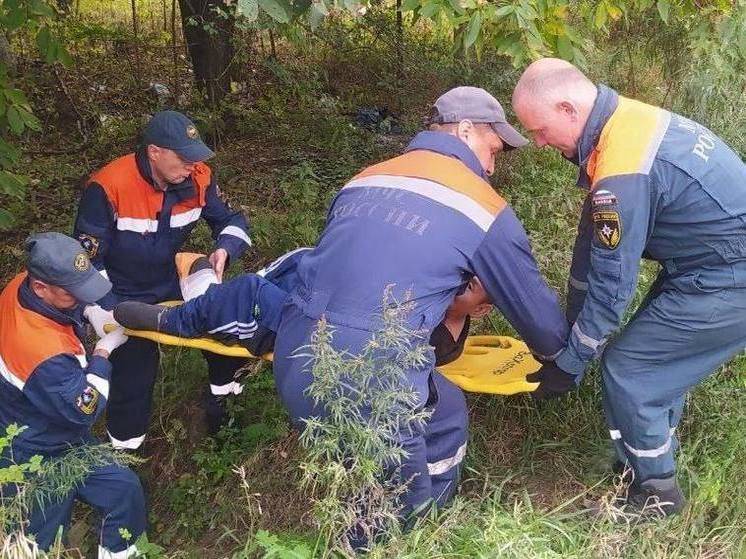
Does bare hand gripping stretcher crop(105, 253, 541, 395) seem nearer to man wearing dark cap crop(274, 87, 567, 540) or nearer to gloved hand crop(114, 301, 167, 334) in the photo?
gloved hand crop(114, 301, 167, 334)

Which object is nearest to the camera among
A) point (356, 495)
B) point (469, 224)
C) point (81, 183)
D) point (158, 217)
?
point (356, 495)

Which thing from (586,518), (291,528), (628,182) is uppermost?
(628,182)

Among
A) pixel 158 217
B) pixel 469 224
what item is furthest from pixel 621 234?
pixel 158 217

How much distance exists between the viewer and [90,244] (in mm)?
3295

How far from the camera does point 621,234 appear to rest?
226 cm

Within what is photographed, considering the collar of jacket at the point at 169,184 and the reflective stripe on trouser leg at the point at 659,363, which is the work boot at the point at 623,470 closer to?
the reflective stripe on trouser leg at the point at 659,363

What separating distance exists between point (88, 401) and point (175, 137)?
52.1 inches

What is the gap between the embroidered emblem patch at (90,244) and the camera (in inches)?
129

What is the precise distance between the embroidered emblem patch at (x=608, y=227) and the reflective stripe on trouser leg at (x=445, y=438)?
779 millimetres

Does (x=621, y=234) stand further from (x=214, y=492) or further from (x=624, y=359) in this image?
(x=214, y=492)

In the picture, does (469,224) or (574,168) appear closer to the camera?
(469,224)

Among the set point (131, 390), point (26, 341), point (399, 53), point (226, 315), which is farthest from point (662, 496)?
point (399, 53)

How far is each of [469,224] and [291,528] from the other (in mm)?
1607

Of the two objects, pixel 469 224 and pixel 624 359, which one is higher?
pixel 469 224
